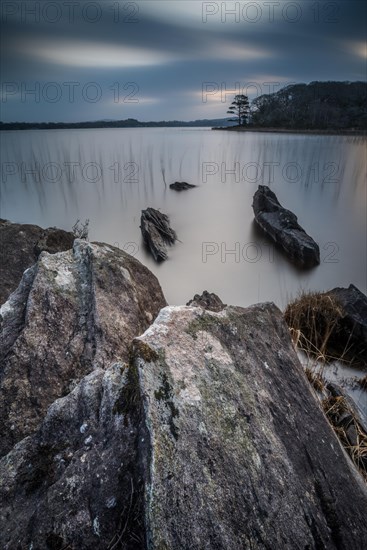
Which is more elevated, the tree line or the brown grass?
the tree line

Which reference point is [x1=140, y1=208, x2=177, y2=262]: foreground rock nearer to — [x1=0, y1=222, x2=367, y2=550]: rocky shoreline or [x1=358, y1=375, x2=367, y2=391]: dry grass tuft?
[x1=358, y1=375, x2=367, y2=391]: dry grass tuft

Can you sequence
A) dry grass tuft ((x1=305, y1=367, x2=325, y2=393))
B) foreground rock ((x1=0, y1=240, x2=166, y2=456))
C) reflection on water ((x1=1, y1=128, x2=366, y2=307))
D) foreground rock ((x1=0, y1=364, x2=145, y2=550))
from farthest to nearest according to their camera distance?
reflection on water ((x1=1, y1=128, x2=366, y2=307)) → dry grass tuft ((x1=305, y1=367, x2=325, y2=393)) → foreground rock ((x1=0, y1=240, x2=166, y2=456)) → foreground rock ((x1=0, y1=364, x2=145, y2=550))

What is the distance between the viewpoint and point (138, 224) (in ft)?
43.9

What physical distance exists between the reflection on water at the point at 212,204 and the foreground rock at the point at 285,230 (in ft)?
1.33

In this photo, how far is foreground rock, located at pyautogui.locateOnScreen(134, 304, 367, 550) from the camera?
173cm

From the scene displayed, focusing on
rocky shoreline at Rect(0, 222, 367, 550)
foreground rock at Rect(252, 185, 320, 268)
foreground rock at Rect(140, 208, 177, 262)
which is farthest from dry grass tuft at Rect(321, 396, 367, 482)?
foreground rock at Rect(140, 208, 177, 262)

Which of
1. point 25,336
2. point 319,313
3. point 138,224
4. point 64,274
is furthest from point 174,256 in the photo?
point 25,336

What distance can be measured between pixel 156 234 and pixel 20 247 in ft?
18.3

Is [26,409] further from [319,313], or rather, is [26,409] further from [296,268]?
[296,268]

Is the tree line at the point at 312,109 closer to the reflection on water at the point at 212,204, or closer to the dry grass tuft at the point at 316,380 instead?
the reflection on water at the point at 212,204

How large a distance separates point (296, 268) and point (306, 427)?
7555mm

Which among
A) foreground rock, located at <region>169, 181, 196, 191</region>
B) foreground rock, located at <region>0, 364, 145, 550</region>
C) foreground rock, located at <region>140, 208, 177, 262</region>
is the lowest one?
foreground rock, located at <region>140, 208, 177, 262</region>

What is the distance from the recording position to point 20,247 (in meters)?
6.09

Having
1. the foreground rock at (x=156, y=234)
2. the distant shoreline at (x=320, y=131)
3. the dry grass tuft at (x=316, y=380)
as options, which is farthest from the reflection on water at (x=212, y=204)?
the distant shoreline at (x=320, y=131)
